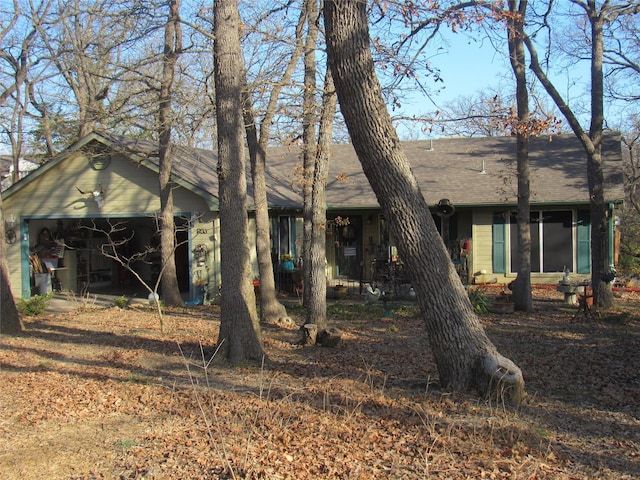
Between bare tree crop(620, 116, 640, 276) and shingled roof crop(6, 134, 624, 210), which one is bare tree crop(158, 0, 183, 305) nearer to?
shingled roof crop(6, 134, 624, 210)

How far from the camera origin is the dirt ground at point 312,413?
462 cm

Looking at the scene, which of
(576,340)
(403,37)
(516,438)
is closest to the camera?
(516,438)

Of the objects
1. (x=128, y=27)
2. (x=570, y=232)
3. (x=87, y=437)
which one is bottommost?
(x=87, y=437)

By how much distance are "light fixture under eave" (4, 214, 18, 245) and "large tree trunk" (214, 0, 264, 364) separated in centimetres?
1150

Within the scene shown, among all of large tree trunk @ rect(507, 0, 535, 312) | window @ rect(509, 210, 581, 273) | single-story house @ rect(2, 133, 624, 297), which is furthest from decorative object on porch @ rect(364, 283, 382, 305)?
window @ rect(509, 210, 581, 273)

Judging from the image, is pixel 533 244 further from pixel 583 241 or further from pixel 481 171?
pixel 481 171

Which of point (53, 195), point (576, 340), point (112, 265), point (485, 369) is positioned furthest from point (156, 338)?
point (112, 265)

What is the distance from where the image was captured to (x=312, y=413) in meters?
5.85

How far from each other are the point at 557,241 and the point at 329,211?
666 centimetres

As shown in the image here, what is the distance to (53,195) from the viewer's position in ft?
55.8

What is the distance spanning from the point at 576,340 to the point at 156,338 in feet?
23.1

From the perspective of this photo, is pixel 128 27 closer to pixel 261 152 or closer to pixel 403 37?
pixel 261 152

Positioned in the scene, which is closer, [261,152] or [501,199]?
[261,152]

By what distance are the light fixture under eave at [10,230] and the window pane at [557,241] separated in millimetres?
15020
